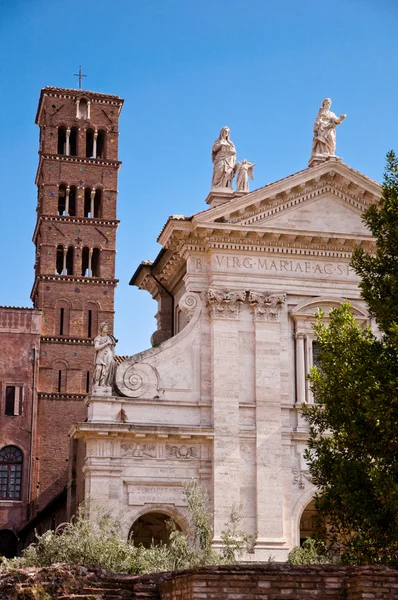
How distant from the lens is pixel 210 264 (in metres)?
31.8

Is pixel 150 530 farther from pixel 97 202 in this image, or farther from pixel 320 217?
pixel 97 202

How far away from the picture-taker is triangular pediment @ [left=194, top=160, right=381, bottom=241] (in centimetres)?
3178

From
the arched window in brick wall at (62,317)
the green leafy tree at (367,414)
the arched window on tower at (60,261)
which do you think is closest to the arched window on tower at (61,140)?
the arched window on tower at (60,261)

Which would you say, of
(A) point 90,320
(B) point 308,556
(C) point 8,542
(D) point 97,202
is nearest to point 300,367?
(B) point 308,556

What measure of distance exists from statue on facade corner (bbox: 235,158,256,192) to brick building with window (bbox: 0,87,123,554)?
784 inches

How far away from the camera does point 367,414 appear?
776 inches

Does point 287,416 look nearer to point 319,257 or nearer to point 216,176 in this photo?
point 319,257

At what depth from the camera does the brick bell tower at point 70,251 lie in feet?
182

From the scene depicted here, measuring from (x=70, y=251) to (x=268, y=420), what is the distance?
3233 cm

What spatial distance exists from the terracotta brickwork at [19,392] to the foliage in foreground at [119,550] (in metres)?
26.2

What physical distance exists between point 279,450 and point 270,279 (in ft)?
17.1

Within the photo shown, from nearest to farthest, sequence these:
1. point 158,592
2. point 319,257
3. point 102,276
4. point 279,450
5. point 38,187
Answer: point 158,592
point 279,450
point 319,257
point 102,276
point 38,187

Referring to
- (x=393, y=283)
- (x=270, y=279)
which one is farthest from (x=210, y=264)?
(x=393, y=283)

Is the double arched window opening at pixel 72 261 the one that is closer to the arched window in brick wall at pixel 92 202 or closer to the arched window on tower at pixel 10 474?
the arched window in brick wall at pixel 92 202
